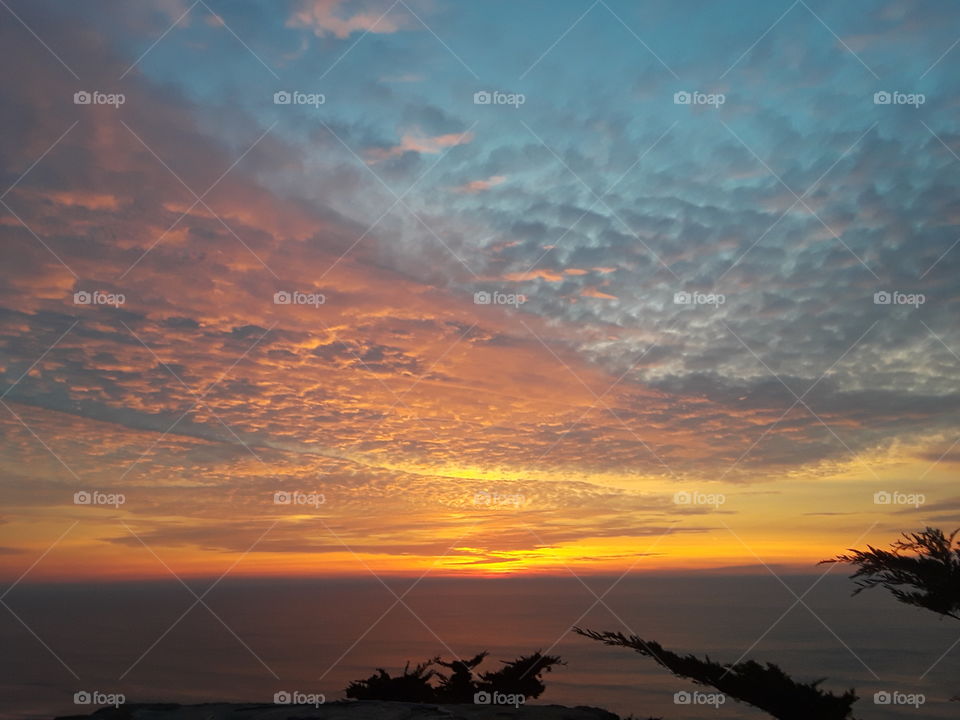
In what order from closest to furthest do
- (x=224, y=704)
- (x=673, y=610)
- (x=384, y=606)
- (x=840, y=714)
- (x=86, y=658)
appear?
(x=224, y=704), (x=840, y=714), (x=86, y=658), (x=673, y=610), (x=384, y=606)

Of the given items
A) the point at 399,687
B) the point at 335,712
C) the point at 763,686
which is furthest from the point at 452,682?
the point at 335,712

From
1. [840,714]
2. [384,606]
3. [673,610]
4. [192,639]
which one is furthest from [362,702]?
[384,606]

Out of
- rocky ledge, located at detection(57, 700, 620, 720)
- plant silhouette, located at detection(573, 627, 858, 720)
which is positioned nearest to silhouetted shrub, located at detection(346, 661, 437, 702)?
plant silhouette, located at detection(573, 627, 858, 720)

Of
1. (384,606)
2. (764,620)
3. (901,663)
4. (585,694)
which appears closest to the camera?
(585,694)

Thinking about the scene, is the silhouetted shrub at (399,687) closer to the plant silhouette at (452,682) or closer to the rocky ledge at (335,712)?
the plant silhouette at (452,682)

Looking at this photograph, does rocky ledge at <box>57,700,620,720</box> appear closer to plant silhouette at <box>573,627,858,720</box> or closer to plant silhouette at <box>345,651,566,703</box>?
plant silhouette at <box>573,627,858,720</box>

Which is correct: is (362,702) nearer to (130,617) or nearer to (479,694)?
(479,694)
